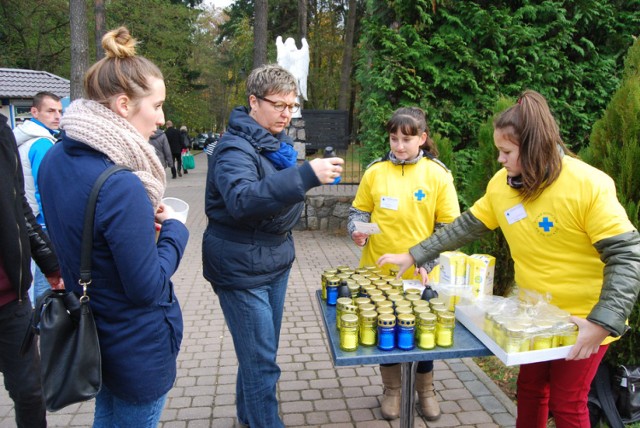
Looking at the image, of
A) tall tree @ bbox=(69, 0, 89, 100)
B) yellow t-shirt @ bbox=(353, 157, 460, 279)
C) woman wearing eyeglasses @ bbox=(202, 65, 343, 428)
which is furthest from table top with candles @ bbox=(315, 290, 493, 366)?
tall tree @ bbox=(69, 0, 89, 100)

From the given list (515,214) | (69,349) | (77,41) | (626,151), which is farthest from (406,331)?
(77,41)

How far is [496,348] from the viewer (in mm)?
1855

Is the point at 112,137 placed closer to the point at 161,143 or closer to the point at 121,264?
the point at 121,264

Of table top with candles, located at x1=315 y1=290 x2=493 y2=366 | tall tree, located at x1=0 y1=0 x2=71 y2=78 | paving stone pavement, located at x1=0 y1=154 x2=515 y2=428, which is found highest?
tall tree, located at x1=0 y1=0 x2=71 y2=78

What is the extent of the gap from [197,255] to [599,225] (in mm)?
6425

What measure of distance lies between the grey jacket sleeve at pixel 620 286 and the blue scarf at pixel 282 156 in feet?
4.51

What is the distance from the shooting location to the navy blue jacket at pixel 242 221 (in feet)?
6.64

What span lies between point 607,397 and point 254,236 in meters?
2.15

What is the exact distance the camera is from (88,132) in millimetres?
1509

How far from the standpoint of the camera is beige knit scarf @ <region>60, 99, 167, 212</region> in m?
1.51

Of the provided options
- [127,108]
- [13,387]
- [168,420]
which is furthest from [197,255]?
[127,108]

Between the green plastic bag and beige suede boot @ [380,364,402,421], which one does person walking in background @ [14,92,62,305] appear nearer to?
beige suede boot @ [380,364,402,421]

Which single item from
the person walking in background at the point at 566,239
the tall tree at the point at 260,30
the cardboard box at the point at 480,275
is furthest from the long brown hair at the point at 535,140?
the tall tree at the point at 260,30

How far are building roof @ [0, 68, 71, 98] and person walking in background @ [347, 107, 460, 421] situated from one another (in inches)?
454
